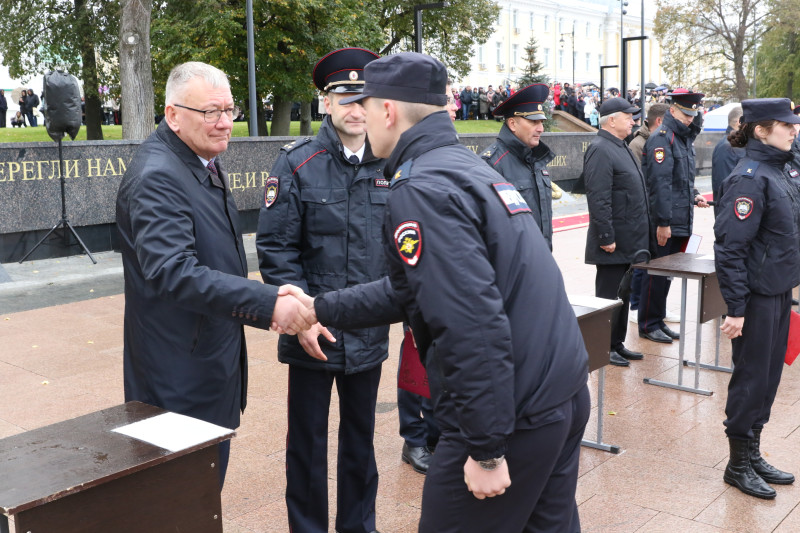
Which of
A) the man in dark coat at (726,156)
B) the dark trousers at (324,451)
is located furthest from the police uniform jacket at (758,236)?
the man in dark coat at (726,156)

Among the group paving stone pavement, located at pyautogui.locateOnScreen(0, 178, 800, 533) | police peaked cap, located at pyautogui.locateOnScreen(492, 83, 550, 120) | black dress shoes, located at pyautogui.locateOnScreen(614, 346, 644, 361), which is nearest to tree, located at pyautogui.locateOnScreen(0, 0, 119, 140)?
paving stone pavement, located at pyautogui.locateOnScreen(0, 178, 800, 533)

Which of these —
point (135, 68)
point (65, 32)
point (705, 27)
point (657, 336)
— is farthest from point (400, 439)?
point (705, 27)

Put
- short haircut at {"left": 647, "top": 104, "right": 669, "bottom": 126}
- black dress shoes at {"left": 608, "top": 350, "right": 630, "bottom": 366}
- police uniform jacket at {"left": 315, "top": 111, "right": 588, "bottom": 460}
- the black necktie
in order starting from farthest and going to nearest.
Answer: short haircut at {"left": 647, "top": 104, "right": 669, "bottom": 126} → black dress shoes at {"left": 608, "top": 350, "right": 630, "bottom": 366} → the black necktie → police uniform jacket at {"left": 315, "top": 111, "right": 588, "bottom": 460}

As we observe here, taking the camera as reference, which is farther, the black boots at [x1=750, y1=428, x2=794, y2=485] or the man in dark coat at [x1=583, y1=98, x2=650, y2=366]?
the man in dark coat at [x1=583, y1=98, x2=650, y2=366]

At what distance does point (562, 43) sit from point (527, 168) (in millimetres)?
83939

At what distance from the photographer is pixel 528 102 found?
5.44 m

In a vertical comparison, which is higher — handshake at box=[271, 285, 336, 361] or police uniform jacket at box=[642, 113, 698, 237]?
police uniform jacket at box=[642, 113, 698, 237]

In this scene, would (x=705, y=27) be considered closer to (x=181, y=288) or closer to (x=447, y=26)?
(x=447, y=26)

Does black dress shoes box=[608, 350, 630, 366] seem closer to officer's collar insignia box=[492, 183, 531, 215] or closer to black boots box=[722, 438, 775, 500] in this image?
black boots box=[722, 438, 775, 500]

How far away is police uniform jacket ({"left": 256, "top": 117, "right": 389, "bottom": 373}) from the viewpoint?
353cm

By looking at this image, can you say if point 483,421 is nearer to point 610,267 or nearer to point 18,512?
point 18,512

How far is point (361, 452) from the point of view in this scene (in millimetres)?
3662

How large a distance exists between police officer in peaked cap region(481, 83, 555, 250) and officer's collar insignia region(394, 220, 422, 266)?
10.5ft

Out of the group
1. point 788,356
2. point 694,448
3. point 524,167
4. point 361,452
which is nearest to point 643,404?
point 694,448
